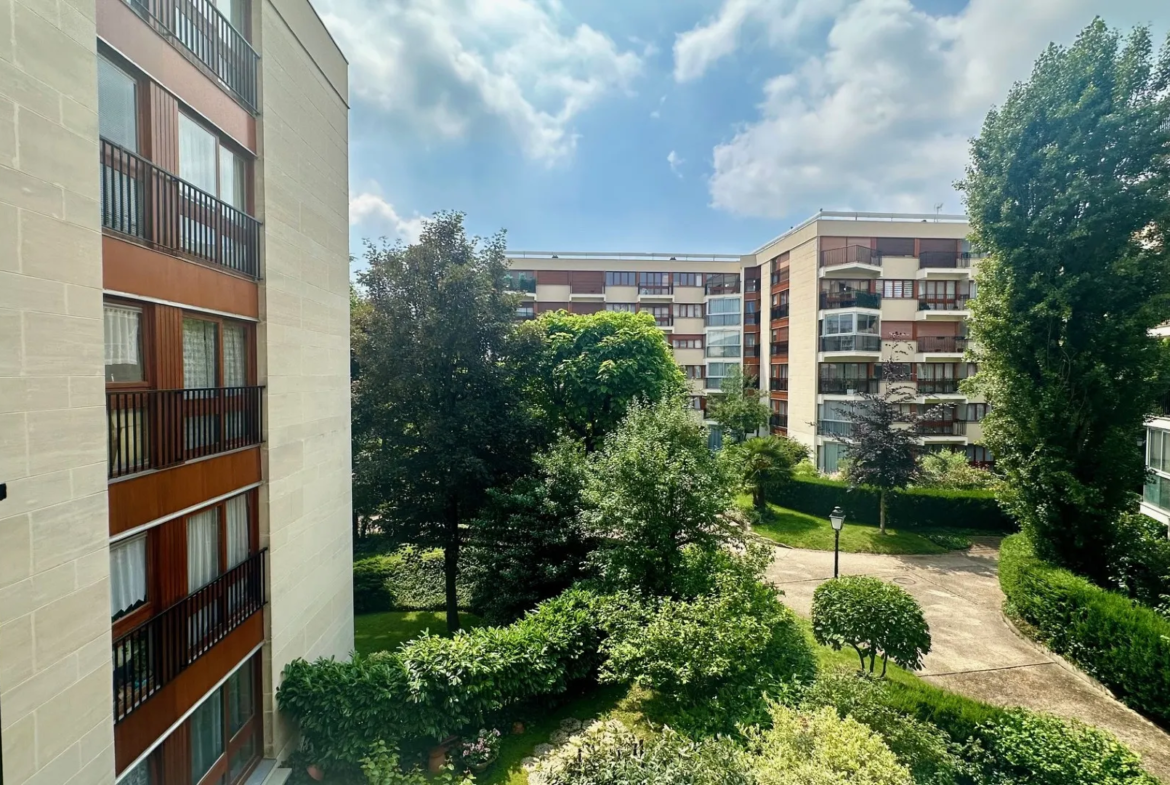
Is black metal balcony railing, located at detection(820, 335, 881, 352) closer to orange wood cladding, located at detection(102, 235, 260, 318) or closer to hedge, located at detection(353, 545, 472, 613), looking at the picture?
hedge, located at detection(353, 545, 472, 613)

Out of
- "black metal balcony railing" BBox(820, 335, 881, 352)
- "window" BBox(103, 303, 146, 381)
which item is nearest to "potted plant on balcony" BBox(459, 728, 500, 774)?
"window" BBox(103, 303, 146, 381)

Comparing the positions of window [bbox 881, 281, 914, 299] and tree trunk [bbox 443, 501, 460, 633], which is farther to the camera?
window [bbox 881, 281, 914, 299]

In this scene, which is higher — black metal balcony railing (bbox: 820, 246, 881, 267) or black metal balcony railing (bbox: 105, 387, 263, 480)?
black metal balcony railing (bbox: 820, 246, 881, 267)

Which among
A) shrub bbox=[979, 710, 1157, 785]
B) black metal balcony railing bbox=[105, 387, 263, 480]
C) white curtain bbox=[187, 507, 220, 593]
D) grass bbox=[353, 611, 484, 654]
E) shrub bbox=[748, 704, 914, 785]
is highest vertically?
black metal balcony railing bbox=[105, 387, 263, 480]

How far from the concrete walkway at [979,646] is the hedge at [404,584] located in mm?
10569

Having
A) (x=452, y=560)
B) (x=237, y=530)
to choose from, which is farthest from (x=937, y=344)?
(x=237, y=530)

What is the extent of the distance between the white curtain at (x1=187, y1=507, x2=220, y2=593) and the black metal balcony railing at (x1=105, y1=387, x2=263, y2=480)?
0.87 meters

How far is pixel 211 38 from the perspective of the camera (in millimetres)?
6266

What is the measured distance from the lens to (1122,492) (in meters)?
11.4

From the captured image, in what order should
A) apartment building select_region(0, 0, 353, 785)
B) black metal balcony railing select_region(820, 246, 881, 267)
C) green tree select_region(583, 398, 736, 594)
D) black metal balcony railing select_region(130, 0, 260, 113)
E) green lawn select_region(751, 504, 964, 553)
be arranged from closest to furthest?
1. apartment building select_region(0, 0, 353, 785)
2. black metal balcony railing select_region(130, 0, 260, 113)
3. green tree select_region(583, 398, 736, 594)
4. green lawn select_region(751, 504, 964, 553)
5. black metal balcony railing select_region(820, 246, 881, 267)

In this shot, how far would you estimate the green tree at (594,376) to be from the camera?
743 inches

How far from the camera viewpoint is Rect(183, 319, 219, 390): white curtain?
6.03 m

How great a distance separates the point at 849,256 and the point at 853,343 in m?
5.11

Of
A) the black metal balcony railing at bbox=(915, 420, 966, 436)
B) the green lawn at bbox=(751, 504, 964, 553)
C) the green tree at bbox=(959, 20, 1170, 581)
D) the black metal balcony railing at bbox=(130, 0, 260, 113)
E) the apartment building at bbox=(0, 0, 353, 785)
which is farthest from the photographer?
the black metal balcony railing at bbox=(915, 420, 966, 436)
